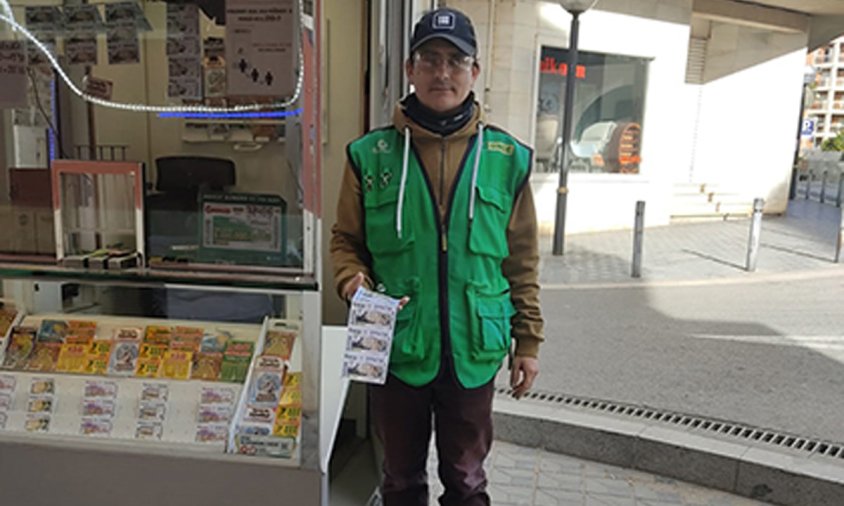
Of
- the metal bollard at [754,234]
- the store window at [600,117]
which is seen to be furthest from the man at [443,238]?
the store window at [600,117]

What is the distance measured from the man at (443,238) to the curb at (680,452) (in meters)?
1.64

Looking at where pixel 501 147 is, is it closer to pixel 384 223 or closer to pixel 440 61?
pixel 440 61

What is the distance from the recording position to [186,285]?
1847 millimetres

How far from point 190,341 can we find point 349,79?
1412 mm

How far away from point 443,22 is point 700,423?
2830 millimetres

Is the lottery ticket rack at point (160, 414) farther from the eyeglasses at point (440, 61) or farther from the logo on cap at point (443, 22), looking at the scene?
the logo on cap at point (443, 22)

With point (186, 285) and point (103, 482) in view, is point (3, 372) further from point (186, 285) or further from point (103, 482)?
point (186, 285)

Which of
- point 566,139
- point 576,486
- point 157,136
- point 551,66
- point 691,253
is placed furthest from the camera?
point 551,66

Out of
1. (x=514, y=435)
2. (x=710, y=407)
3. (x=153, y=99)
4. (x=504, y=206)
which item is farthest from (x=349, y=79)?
(x=710, y=407)

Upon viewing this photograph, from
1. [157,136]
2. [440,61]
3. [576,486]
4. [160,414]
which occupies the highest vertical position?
[440,61]

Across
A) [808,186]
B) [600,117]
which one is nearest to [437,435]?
[600,117]

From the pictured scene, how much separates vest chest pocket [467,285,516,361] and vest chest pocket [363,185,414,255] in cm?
25

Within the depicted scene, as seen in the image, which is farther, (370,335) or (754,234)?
(754,234)

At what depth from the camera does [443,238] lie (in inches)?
76.5
